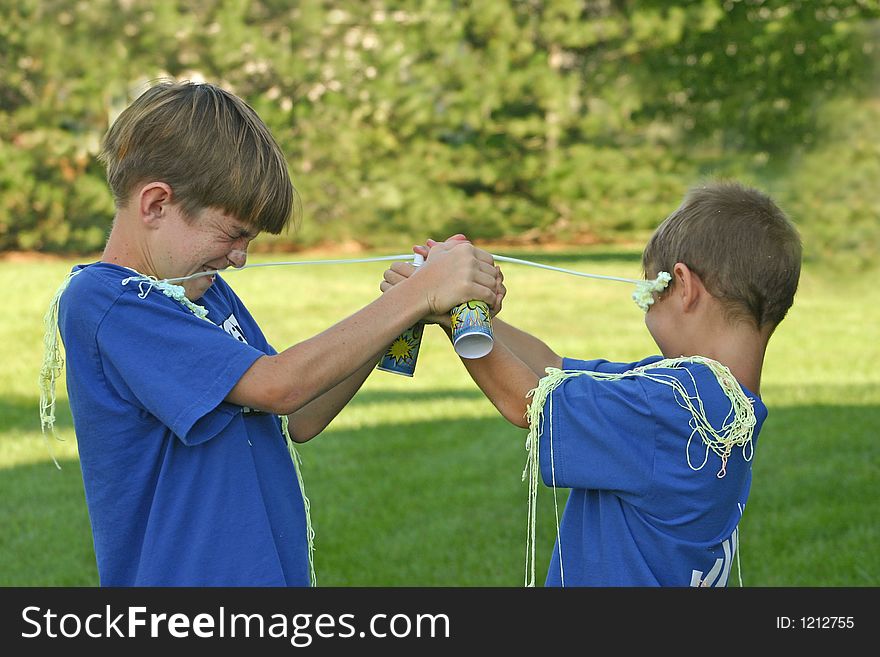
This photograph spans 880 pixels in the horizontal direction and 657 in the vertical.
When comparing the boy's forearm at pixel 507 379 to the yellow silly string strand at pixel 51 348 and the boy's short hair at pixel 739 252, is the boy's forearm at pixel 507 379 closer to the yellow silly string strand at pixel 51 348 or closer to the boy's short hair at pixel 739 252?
the boy's short hair at pixel 739 252

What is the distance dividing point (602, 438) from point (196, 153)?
0.94 meters

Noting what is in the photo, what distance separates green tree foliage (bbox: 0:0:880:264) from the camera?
12.5 metres

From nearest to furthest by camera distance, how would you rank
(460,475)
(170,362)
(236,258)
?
1. (170,362)
2. (236,258)
3. (460,475)

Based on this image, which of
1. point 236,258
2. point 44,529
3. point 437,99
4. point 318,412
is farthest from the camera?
point 437,99

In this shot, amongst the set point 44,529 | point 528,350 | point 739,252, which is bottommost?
point 44,529

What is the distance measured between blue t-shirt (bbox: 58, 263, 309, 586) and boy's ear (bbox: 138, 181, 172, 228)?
12 centimetres

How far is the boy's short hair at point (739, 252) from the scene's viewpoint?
2.22 metres

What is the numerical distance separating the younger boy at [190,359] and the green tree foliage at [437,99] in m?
10.4

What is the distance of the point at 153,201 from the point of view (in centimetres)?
207

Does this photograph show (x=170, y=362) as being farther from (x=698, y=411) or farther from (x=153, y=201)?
(x=698, y=411)

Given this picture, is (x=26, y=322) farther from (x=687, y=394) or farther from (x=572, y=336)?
(x=687, y=394)

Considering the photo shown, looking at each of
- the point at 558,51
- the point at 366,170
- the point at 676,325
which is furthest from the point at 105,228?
the point at 676,325

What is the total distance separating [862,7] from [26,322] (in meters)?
9.00

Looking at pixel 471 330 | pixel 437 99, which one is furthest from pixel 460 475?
pixel 437 99
